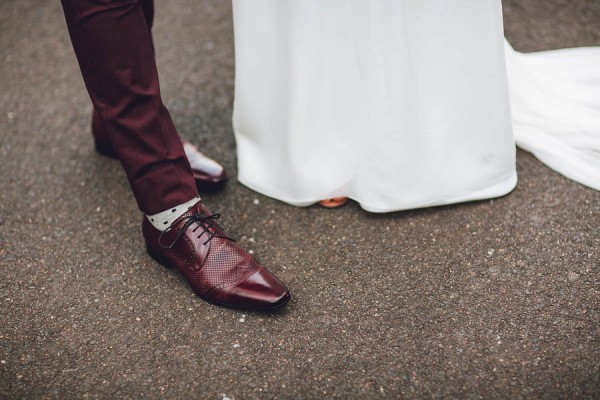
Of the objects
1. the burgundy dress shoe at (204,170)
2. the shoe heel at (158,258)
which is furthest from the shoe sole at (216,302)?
the burgundy dress shoe at (204,170)

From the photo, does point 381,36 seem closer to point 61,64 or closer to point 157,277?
point 157,277

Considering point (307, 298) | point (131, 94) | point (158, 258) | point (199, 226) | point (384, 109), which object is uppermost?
point (131, 94)

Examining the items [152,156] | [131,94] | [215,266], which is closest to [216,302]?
[215,266]

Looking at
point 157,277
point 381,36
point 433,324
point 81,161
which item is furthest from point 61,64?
point 433,324

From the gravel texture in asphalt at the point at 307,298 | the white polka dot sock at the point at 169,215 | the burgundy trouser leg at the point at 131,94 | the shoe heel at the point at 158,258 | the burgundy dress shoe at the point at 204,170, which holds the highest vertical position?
the burgundy trouser leg at the point at 131,94

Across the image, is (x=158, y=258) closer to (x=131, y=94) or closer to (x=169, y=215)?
(x=169, y=215)

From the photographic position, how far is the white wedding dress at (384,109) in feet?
5.08

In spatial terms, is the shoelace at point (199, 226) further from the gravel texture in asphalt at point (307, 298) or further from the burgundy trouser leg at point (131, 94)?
the gravel texture in asphalt at point (307, 298)

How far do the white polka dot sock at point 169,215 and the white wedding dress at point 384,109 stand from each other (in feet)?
1.19

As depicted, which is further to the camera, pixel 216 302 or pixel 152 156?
pixel 216 302

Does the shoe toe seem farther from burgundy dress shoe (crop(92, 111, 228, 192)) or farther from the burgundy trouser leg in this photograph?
burgundy dress shoe (crop(92, 111, 228, 192))

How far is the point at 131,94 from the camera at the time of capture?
136 cm

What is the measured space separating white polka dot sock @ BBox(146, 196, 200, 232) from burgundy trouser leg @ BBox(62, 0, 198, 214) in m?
0.02

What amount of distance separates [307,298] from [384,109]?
1.81ft
